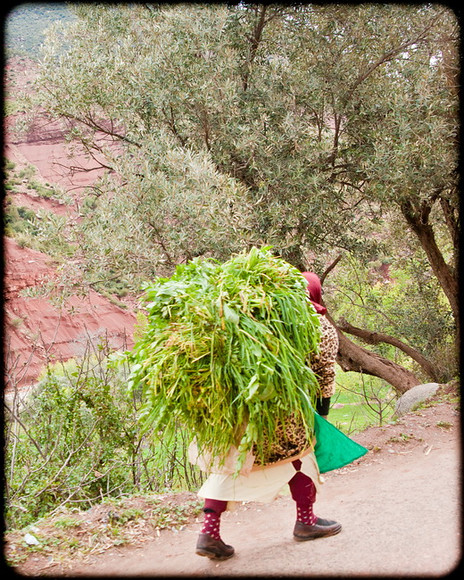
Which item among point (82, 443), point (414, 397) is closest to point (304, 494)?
point (82, 443)

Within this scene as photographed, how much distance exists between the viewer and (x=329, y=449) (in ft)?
13.8

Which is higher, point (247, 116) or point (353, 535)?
point (247, 116)

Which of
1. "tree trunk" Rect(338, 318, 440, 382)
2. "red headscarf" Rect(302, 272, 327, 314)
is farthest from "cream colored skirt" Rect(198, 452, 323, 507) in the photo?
"tree trunk" Rect(338, 318, 440, 382)

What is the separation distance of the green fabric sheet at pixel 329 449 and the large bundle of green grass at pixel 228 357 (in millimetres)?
361

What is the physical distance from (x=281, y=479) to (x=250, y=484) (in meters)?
0.23

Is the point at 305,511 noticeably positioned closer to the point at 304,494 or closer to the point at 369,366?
the point at 304,494

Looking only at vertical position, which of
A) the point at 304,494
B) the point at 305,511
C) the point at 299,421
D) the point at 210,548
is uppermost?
the point at 299,421

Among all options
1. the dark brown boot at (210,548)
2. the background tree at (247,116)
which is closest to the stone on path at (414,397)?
the background tree at (247,116)

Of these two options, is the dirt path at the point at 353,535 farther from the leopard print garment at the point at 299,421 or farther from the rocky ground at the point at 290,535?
the leopard print garment at the point at 299,421

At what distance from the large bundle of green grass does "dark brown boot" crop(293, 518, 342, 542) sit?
2.81 feet

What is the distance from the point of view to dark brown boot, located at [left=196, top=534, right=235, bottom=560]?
12.9 ft

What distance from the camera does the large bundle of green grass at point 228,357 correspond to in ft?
11.3

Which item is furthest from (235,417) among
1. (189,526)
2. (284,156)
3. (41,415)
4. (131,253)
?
(284,156)

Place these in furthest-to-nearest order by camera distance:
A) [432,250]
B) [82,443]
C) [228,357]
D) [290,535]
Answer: [432,250] < [82,443] < [290,535] < [228,357]
